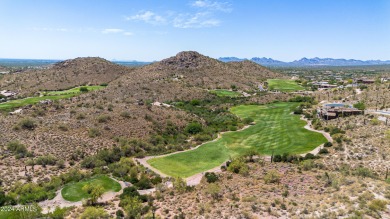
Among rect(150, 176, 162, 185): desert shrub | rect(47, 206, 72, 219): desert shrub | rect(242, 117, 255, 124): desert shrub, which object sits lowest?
rect(150, 176, 162, 185): desert shrub

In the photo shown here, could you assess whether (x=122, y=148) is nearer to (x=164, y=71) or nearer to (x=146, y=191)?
(x=146, y=191)

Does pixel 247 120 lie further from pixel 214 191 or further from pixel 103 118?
pixel 214 191

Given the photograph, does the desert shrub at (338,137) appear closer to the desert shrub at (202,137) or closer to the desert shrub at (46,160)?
the desert shrub at (202,137)

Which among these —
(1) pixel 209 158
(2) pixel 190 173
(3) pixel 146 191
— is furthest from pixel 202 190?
(1) pixel 209 158

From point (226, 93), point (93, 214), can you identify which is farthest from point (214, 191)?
point (226, 93)

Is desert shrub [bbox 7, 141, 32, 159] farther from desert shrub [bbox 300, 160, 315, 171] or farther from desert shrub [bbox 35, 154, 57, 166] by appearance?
desert shrub [bbox 300, 160, 315, 171]

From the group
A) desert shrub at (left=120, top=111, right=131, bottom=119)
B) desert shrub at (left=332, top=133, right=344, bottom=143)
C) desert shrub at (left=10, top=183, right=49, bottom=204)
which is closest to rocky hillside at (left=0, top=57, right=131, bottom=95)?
desert shrub at (left=120, top=111, right=131, bottom=119)
